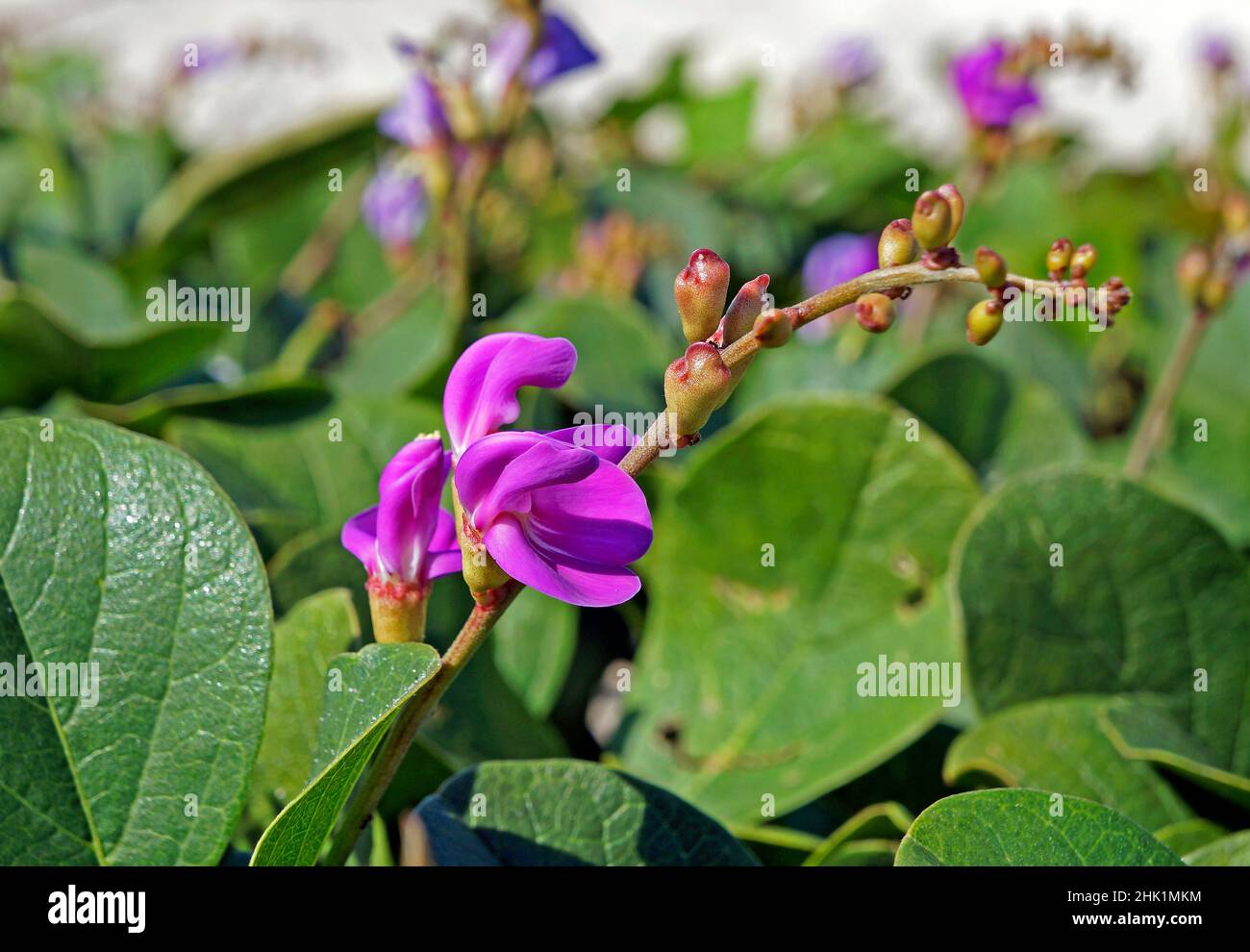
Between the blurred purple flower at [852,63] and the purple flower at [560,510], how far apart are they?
1.99 m

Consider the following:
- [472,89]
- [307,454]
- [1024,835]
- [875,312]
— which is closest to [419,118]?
[472,89]

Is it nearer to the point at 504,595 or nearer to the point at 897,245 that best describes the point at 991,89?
the point at 897,245

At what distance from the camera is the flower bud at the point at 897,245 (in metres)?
0.61

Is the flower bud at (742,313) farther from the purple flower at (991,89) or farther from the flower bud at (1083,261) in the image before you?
the purple flower at (991,89)

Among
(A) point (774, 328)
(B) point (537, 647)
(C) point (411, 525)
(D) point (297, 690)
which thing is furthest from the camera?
(B) point (537, 647)

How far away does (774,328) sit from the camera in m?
0.57

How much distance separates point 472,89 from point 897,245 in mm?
900

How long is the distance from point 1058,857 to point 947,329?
3.17 feet

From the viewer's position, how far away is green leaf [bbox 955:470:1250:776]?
91cm

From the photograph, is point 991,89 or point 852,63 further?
point 852,63
